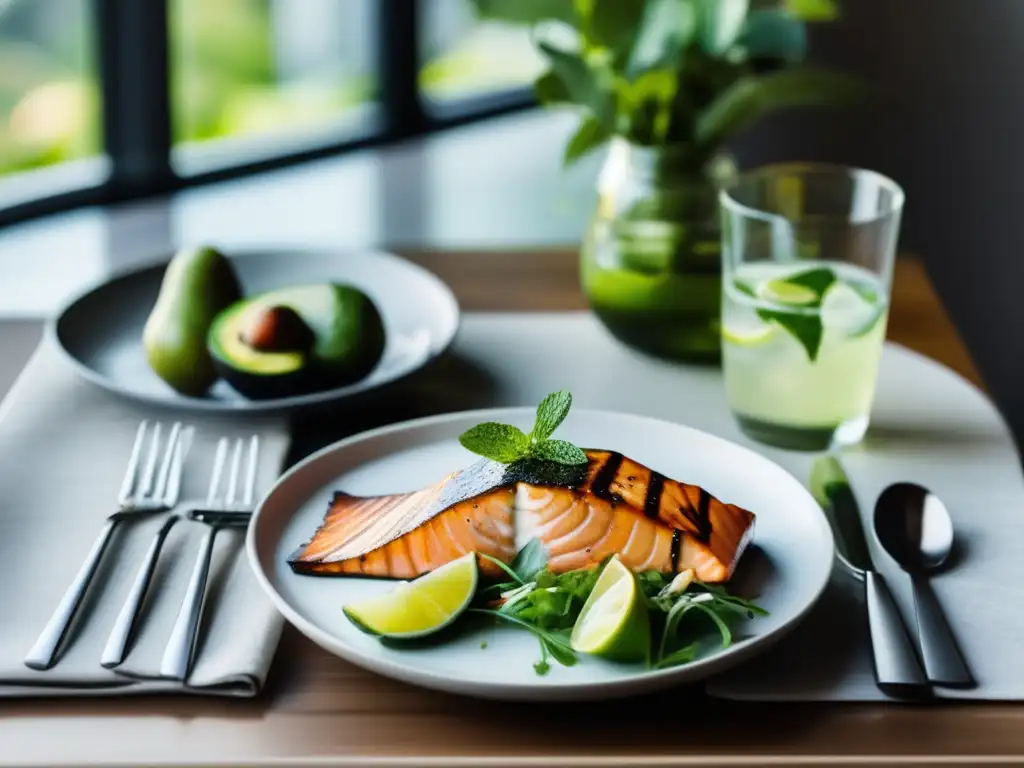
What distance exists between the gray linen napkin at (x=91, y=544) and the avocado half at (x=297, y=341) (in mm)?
39

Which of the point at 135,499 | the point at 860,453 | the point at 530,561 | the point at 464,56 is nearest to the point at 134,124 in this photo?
the point at 464,56

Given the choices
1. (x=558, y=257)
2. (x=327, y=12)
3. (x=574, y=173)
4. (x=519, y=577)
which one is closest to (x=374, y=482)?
(x=519, y=577)

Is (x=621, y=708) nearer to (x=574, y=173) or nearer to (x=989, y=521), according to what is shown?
(x=989, y=521)

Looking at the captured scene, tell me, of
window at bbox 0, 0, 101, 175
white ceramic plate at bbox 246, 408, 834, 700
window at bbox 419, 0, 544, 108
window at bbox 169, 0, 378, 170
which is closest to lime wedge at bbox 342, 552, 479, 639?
white ceramic plate at bbox 246, 408, 834, 700

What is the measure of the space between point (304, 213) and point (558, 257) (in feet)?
3.49

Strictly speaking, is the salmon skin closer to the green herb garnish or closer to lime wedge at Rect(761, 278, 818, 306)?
the green herb garnish

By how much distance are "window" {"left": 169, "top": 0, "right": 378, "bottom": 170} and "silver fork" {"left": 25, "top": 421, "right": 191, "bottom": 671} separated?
1.63 m

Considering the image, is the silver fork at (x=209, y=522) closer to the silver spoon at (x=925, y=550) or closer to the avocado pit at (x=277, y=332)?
the avocado pit at (x=277, y=332)

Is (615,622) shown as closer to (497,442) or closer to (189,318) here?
(497,442)

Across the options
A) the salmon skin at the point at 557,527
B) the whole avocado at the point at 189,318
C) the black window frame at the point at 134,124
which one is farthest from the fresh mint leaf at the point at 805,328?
the black window frame at the point at 134,124

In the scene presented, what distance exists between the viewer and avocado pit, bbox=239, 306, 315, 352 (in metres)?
1.10

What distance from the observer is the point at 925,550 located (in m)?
0.91

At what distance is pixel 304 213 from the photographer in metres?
2.52

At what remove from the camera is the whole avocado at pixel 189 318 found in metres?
1.15
